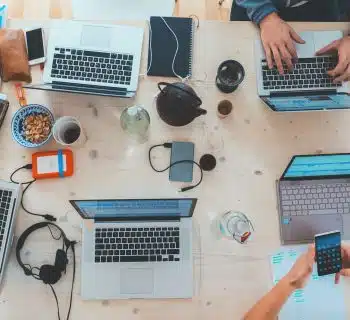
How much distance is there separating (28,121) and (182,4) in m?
1.17

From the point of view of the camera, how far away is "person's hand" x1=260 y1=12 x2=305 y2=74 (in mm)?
1228

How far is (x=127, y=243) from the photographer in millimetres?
1176

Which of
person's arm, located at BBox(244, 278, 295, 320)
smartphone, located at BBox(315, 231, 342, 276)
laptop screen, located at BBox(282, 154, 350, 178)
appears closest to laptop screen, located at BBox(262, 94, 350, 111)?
laptop screen, located at BBox(282, 154, 350, 178)

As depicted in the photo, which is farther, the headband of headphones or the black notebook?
the black notebook

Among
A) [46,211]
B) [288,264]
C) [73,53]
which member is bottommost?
[288,264]

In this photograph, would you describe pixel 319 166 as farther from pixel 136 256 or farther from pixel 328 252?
pixel 136 256

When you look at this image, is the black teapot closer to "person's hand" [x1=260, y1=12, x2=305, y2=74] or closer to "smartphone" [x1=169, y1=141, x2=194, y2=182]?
"smartphone" [x1=169, y1=141, x2=194, y2=182]

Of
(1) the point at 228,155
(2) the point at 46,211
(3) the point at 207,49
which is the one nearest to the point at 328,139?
(1) the point at 228,155

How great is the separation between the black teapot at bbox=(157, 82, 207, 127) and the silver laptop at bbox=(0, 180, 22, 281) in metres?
0.51

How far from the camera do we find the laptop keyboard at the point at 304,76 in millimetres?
1243

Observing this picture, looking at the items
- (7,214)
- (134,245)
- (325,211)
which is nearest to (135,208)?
(134,245)

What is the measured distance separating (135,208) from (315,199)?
22.5 inches

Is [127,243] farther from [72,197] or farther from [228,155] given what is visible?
[228,155]

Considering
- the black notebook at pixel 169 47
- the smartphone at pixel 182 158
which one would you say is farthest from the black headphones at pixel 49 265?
the black notebook at pixel 169 47
